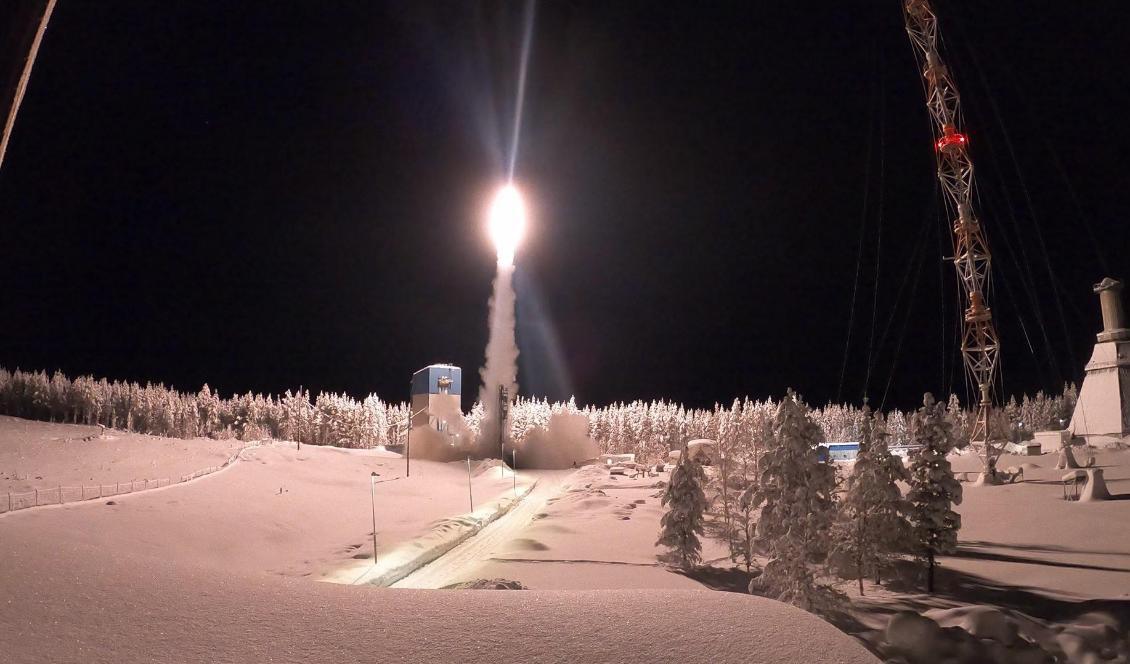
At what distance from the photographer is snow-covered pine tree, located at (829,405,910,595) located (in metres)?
29.9

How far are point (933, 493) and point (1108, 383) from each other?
36823mm

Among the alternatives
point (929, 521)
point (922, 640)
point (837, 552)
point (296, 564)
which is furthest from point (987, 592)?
point (296, 564)

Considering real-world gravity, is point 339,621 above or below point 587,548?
above

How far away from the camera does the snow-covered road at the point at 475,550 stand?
35.2 meters

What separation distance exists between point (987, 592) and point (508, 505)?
45144 millimetres

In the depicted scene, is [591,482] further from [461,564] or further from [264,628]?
[264,628]

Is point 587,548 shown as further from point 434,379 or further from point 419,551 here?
point 434,379

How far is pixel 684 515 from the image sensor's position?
36844mm

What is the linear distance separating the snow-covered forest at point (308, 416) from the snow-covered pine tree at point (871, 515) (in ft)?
253

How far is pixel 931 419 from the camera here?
1168 inches

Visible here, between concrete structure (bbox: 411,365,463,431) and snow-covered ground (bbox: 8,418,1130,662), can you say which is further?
concrete structure (bbox: 411,365,463,431)

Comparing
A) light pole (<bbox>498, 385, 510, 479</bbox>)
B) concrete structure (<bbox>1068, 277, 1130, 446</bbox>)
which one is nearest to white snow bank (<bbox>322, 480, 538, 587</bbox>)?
light pole (<bbox>498, 385, 510, 479</bbox>)

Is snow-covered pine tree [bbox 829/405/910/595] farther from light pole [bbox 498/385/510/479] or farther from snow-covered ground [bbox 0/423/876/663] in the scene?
light pole [bbox 498/385/510/479]

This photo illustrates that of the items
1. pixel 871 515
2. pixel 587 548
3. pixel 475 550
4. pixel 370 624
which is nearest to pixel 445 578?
pixel 475 550
